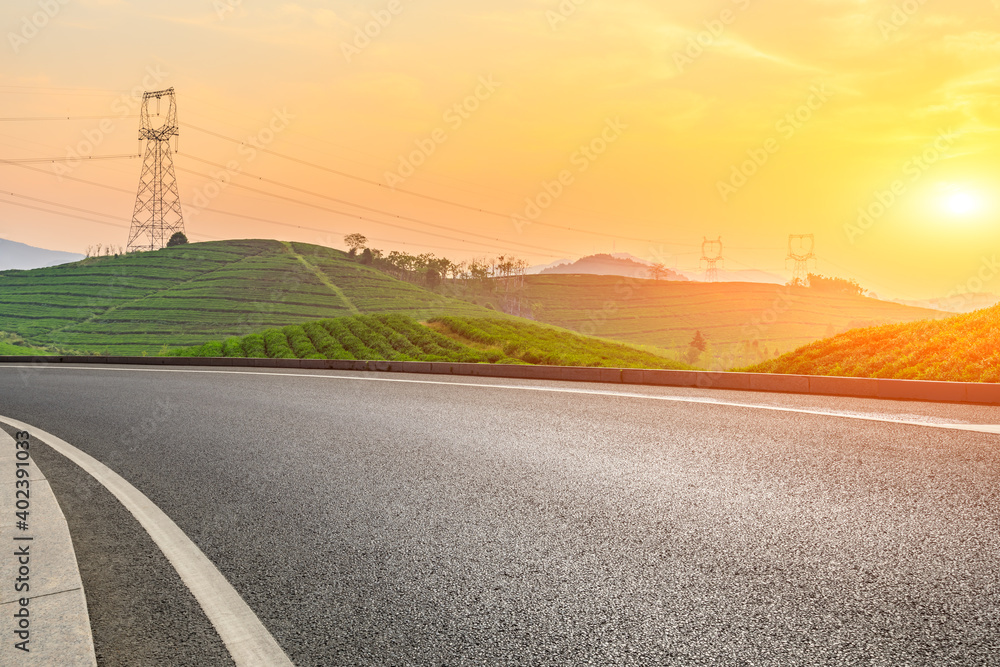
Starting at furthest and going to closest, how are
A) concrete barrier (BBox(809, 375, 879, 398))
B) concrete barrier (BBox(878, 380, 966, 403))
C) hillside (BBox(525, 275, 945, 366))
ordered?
hillside (BBox(525, 275, 945, 366))
concrete barrier (BBox(809, 375, 879, 398))
concrete barrier (BBox(878, 380, 966, 403))

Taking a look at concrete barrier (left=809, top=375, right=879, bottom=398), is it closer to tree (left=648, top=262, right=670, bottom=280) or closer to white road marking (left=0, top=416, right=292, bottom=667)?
white road marking (left=0, top=416, right=292, bottom=667)

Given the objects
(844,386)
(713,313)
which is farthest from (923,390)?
(713,313)

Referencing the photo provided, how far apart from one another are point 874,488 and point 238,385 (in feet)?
43.1

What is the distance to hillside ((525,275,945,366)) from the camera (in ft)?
398

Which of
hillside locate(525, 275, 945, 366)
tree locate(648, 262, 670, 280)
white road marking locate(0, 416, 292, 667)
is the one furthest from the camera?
tree locate(648, 262, 670, 280)

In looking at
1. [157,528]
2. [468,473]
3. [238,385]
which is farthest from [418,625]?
[238,385]

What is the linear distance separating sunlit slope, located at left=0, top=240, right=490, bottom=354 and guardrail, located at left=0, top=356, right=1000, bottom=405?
5328 centimetres

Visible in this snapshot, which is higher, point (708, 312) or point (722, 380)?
point (708, 312)

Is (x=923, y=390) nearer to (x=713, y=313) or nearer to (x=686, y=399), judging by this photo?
(x=686, y=399)

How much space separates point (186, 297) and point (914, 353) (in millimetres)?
84452

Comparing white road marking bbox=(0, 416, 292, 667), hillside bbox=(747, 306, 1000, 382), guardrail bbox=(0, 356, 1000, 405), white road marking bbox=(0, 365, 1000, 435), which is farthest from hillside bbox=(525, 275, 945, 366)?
white road marking bbox=(0, 416, 292, 667)

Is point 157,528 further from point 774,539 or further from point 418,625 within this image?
point 774,539

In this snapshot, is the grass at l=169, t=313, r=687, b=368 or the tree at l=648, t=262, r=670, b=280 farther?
the tree at l=648, t=262, r=670, b=280

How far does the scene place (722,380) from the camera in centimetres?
1293
